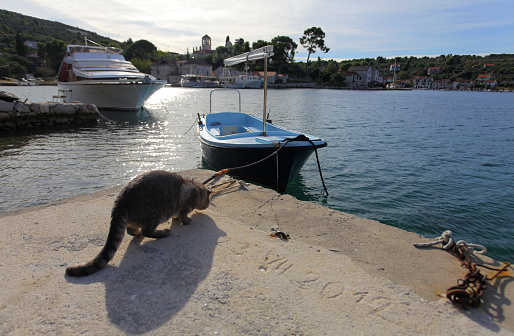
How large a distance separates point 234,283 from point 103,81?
28.8 m

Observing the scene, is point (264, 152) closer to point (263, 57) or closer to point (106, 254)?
point (263, 57)

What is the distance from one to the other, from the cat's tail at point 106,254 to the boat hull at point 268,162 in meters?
4.61

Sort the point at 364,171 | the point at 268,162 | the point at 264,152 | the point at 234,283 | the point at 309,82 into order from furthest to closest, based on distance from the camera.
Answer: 1. the point at 309,82
2. the point at 364,171
3. the point at 268,162
4. the point at 264,152
5. the point at 234,283

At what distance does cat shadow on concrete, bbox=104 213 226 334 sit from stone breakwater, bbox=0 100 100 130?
1975 centimetres

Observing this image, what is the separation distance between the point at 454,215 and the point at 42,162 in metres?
14.1

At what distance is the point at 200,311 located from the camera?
2.68 metres

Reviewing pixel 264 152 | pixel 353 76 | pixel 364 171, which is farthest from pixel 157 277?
pixel 353 76

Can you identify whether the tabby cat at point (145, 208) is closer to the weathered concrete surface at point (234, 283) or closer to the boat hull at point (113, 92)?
the weathered concrete surface at point (234, 283)

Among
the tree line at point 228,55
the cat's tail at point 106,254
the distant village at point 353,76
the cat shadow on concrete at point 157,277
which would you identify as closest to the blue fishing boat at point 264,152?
the cat shadow on concrete at point 157,277

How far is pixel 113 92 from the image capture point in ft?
91.3

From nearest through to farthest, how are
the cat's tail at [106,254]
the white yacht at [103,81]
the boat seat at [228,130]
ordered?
the cat's tail at [106,254] → the boat seat at [228,130] → the white yacht at [103,81]

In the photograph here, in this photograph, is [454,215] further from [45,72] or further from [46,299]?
[45,72]

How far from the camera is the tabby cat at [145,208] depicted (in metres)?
3.24

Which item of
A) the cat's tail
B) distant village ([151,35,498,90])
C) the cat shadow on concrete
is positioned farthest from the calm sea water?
distant village ([151,35,498,90])
